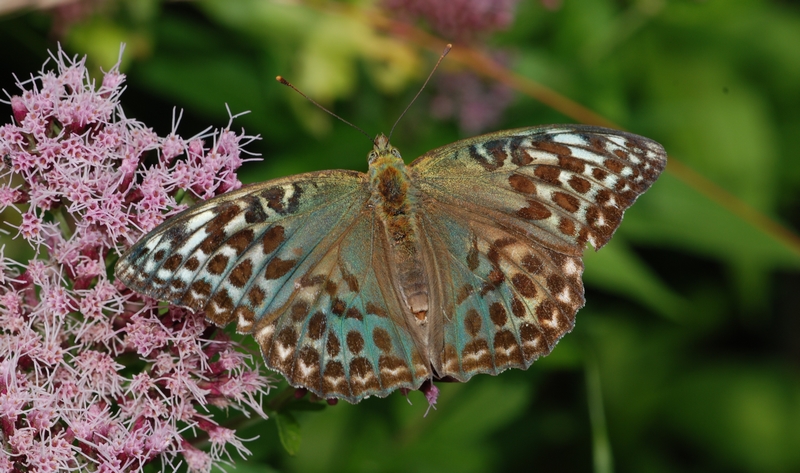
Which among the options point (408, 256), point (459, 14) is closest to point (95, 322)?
point (408, 256)

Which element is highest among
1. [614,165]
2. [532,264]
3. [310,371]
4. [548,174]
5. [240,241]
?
[614,165]

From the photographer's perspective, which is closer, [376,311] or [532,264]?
[376,311]

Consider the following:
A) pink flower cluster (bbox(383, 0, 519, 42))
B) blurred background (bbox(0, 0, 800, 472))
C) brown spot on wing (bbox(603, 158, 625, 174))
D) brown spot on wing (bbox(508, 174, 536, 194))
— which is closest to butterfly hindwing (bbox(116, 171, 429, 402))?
brown spot on wing (bbox(508, 174, 536, 194))

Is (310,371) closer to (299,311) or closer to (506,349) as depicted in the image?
(299,311)

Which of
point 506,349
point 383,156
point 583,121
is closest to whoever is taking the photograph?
point 506,349

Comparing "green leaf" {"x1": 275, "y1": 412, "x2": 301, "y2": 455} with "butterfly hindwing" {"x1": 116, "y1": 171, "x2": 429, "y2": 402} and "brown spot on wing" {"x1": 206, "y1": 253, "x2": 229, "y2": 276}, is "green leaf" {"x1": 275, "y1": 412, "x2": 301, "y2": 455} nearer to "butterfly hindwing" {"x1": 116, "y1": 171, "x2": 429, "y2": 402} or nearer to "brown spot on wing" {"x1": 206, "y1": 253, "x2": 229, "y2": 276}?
"butterfly hindwing" {"x1": 116, "y1": 171, "x2": 429, "y2": 402}

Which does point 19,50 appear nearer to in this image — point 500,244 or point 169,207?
point 169,207

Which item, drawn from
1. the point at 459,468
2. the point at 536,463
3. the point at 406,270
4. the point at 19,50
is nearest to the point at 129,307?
the point at 406,270

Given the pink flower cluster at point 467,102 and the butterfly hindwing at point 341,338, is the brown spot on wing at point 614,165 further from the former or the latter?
the pink flower cluster at point 467,102
